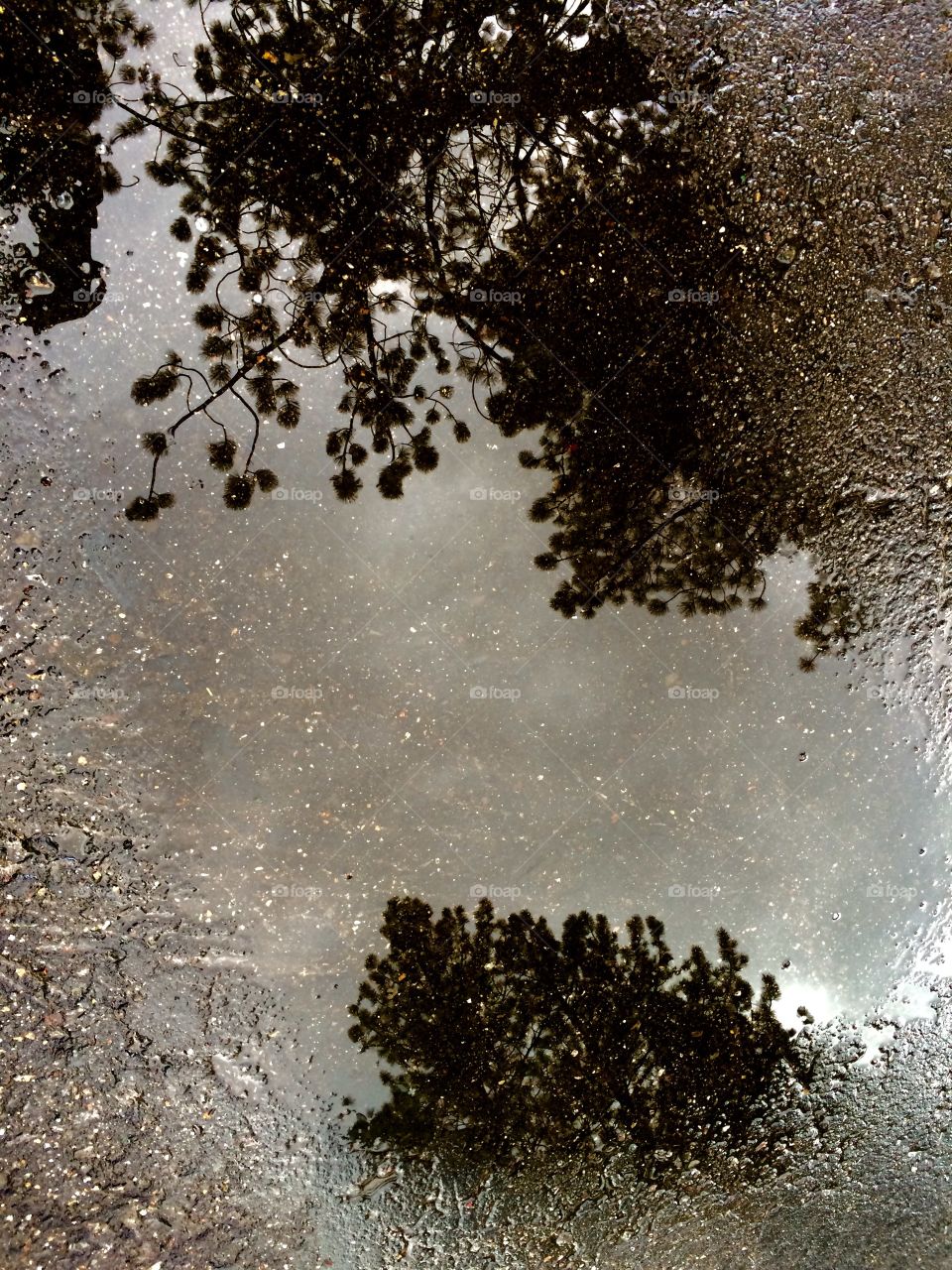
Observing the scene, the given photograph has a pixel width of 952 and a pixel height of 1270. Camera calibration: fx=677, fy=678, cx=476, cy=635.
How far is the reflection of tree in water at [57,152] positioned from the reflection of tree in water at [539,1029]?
3048 millimetres

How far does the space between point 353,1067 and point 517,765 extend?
154 cm

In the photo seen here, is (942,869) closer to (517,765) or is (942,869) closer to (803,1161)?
(803,1161)

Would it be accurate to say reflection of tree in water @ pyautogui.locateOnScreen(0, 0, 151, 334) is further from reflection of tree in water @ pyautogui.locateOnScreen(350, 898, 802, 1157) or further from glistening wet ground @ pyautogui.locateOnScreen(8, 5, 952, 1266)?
reflection of tree in water @ pyautogui.locateOnScreen(350, 898, 802, 1157)

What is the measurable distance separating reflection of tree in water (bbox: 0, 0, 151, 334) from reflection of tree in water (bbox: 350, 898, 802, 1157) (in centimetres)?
305

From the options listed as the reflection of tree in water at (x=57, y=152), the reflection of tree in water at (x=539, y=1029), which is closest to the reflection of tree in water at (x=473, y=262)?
the reflection of tree in water at (x=57, y=152)

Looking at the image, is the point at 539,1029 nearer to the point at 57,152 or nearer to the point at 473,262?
the point at 473,262

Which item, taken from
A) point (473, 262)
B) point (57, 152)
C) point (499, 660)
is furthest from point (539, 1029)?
point (57, 152)

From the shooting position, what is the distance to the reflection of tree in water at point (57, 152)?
2.82 metres

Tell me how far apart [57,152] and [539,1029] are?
14.3ft

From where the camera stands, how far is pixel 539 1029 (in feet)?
10.1

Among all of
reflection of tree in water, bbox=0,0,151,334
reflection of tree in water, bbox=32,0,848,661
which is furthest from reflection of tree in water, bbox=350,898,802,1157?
reflection of tree in water, bbox=0,0,151,334

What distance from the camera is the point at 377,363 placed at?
2957mm

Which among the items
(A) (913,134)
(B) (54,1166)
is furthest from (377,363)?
(B) (54,1166)

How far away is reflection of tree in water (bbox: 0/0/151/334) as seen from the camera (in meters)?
2.82
